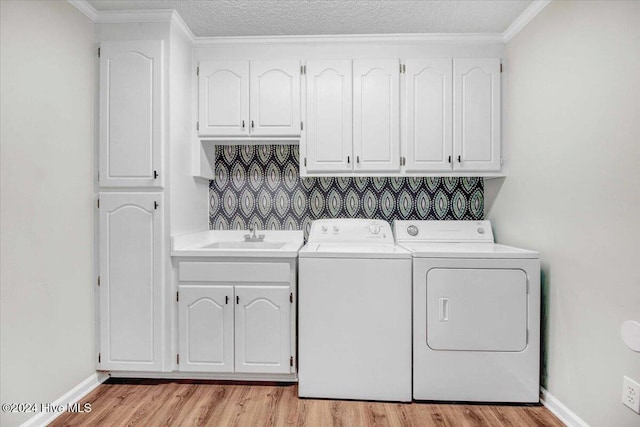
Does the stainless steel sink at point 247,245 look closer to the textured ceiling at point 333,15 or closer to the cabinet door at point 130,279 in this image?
the cabinet door at point 130,279

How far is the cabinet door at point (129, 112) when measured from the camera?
2.15m

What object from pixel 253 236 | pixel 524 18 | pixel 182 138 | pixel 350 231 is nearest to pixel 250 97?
pixel 182 138

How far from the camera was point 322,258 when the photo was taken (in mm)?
2047

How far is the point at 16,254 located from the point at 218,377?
1297 millimetres

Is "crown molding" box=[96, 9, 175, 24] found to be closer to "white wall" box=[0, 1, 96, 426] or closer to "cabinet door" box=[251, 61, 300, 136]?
"white wall" box=[0, 1, 96, 426]

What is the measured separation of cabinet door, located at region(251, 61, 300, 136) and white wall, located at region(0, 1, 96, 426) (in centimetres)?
99

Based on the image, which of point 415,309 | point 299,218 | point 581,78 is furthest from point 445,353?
point 581,78

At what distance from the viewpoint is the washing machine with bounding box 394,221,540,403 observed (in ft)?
6.46

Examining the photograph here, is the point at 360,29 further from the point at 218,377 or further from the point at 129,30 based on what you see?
the point at 218,377

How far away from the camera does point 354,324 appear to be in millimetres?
2023

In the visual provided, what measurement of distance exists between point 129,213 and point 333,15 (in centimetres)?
175

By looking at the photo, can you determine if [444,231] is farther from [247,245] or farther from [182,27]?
[182,27]

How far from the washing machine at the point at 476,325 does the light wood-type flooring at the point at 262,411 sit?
94mm

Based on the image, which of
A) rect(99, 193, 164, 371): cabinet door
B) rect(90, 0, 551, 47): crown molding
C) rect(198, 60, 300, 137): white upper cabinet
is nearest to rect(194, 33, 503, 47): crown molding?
rect(90, 0, 551, 47): crown molding
